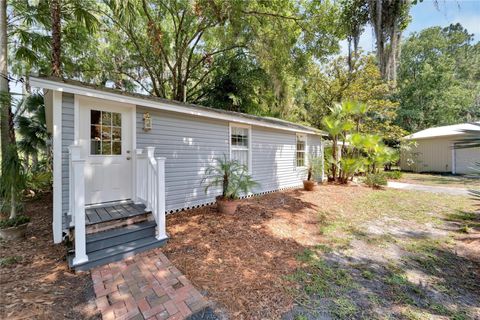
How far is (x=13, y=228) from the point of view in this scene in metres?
3.81

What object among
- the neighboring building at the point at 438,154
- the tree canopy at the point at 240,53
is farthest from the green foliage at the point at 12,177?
the neighboring building at the point at 438,154

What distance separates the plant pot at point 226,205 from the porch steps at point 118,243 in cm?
165

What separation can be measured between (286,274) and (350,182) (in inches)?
339

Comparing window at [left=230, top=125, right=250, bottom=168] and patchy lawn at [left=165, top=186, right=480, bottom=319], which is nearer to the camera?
patchy lawn at [left=165, top=186, right=480, bottom=319]

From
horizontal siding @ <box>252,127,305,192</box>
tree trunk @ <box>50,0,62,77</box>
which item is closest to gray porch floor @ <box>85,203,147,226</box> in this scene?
tree trunk @ <box>50,0,62,77</box>

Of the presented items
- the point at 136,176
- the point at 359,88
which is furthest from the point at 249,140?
the point at 359,88

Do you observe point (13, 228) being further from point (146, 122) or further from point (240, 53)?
point (240, 53)

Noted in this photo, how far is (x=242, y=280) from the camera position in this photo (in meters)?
2.78

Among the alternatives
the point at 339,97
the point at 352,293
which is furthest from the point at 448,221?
the point at 339,97

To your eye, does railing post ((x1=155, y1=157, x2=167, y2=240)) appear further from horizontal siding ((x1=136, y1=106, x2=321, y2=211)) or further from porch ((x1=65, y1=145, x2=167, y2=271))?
horizontal siding ((x1=136, y1=106, x2=321, y2=211))

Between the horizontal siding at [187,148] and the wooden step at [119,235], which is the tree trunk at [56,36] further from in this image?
the wooden step at [119,235]

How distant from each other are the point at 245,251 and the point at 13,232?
13.6 ft

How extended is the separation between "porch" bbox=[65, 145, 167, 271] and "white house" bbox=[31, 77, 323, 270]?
13mm

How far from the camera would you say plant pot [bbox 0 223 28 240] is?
3.75 metres
